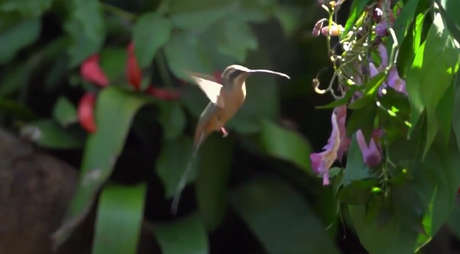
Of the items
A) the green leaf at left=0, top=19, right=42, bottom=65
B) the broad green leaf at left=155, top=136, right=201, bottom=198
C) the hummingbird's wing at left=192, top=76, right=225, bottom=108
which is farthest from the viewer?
the green leaf at left=0, top=19, right=42, bottom=65

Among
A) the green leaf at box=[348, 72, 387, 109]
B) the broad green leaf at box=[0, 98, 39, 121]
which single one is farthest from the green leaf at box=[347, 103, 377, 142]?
the broad green leaf at box=[0, 98, 39, 121]

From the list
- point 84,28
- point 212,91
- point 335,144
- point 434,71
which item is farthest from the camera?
point 84,28

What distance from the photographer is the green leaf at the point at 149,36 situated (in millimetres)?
1266

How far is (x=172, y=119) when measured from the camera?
4.44ft

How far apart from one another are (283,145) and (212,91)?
28.3 inches

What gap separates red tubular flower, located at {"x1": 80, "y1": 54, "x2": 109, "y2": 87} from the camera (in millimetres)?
1419

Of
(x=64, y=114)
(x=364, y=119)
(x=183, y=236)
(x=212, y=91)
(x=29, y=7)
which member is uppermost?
(x=364, y=119)

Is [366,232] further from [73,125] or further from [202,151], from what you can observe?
[73,125]

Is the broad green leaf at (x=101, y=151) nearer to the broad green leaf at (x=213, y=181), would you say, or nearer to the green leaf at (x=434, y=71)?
the broad green leaf at (x=213, y=181)

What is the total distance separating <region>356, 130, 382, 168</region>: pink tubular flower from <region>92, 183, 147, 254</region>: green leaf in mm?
774

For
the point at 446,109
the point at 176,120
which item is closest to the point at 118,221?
the point at 176,120

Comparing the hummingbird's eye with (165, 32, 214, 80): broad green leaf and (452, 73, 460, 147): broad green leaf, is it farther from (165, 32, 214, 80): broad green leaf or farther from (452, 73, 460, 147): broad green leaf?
(165, 32, 214, 80): broad green leaf

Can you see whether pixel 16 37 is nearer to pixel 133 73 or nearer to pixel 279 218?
pixel 133 73

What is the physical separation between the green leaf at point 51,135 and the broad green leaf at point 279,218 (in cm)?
35
